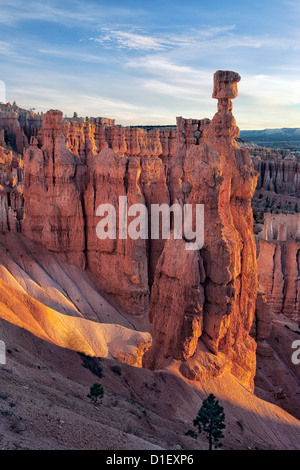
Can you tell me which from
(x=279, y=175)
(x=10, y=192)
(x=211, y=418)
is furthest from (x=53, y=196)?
(x=279, y=175)

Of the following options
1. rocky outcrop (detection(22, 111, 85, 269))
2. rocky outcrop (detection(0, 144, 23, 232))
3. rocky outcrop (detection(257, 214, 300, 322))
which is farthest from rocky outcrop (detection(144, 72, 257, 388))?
rocky outcrop (detection(0, 144, 23, 232))

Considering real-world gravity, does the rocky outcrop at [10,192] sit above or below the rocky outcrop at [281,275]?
above

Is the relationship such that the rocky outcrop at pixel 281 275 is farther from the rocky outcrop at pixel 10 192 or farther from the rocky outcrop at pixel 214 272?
the rocky outcrop at pixel 10 192

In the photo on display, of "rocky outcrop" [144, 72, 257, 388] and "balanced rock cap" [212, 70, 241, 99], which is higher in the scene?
"balanced rock cap" [212, 70, 241, 99]

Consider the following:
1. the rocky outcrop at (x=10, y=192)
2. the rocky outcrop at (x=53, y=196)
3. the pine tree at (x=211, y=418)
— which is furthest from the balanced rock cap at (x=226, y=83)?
the rocky outcrop at (x=10, y=192)

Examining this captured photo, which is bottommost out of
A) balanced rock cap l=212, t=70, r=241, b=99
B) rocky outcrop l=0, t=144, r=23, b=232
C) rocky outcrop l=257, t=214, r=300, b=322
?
rocky outcrop l=257, t=214, r=300, b=322

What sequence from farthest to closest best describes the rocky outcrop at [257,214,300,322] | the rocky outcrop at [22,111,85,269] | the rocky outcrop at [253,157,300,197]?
the rocky outcrop at [253,157,300,197] < the rocky outcrop at [257,214,300,322] < the rocky outcrop at [22,111,85,269]

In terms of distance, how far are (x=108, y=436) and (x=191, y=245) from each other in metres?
9.57

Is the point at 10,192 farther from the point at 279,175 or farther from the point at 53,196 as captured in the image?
the point at 279,175

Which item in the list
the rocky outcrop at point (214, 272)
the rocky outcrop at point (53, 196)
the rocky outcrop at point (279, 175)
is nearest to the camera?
the rocky outcrop at point (214, 272)

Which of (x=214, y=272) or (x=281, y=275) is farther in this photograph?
(x=281, y=275)

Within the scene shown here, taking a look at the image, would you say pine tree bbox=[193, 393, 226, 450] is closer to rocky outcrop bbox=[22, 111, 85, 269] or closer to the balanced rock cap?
the balanced rock cap

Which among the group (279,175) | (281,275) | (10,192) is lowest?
(281,275)
